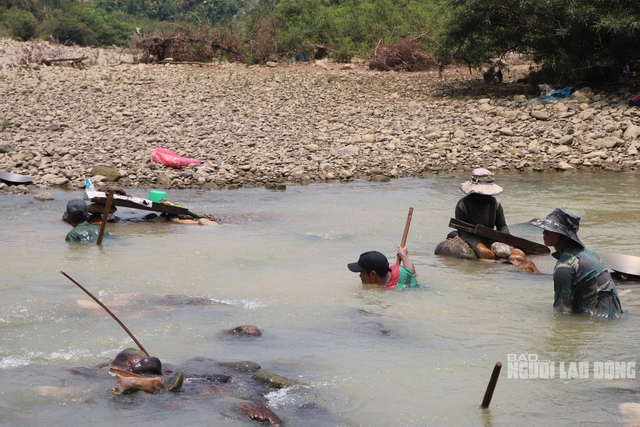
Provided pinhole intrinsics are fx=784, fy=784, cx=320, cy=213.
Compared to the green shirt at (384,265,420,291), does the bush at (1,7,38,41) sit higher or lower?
higher

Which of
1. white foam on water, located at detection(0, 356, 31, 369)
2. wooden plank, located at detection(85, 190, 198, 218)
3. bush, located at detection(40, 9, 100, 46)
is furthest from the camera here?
bush, located at detection(40, 9, 100, 46)

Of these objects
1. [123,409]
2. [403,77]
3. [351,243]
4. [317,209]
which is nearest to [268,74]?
[403,77]

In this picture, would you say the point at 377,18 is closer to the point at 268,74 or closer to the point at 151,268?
the point at 268,74

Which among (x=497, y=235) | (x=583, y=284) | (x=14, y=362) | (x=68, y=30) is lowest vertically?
(x=14, y=362)

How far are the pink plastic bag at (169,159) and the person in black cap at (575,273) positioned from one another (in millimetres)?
8031

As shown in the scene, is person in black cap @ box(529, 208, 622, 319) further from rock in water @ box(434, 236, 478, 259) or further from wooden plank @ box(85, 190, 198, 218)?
wooden plank @ box(85, 190, 198, 218)

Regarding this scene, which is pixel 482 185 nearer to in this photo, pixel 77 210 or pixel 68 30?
pixel 77 210

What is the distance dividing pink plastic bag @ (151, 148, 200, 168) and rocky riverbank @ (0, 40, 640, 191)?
0.12 metres

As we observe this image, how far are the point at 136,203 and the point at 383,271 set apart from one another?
387 cm

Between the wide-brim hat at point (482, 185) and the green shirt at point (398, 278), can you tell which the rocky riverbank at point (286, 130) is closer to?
the wide-brim hat at point (482, 185)

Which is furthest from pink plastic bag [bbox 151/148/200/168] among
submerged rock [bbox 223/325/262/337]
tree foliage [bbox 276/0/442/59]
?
tree foliage [bbox 276/0/442/59]

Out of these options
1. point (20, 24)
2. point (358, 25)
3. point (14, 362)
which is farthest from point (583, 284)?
point (20, 24)

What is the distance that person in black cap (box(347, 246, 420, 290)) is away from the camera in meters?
6.21

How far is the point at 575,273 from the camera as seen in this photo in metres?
5.30
